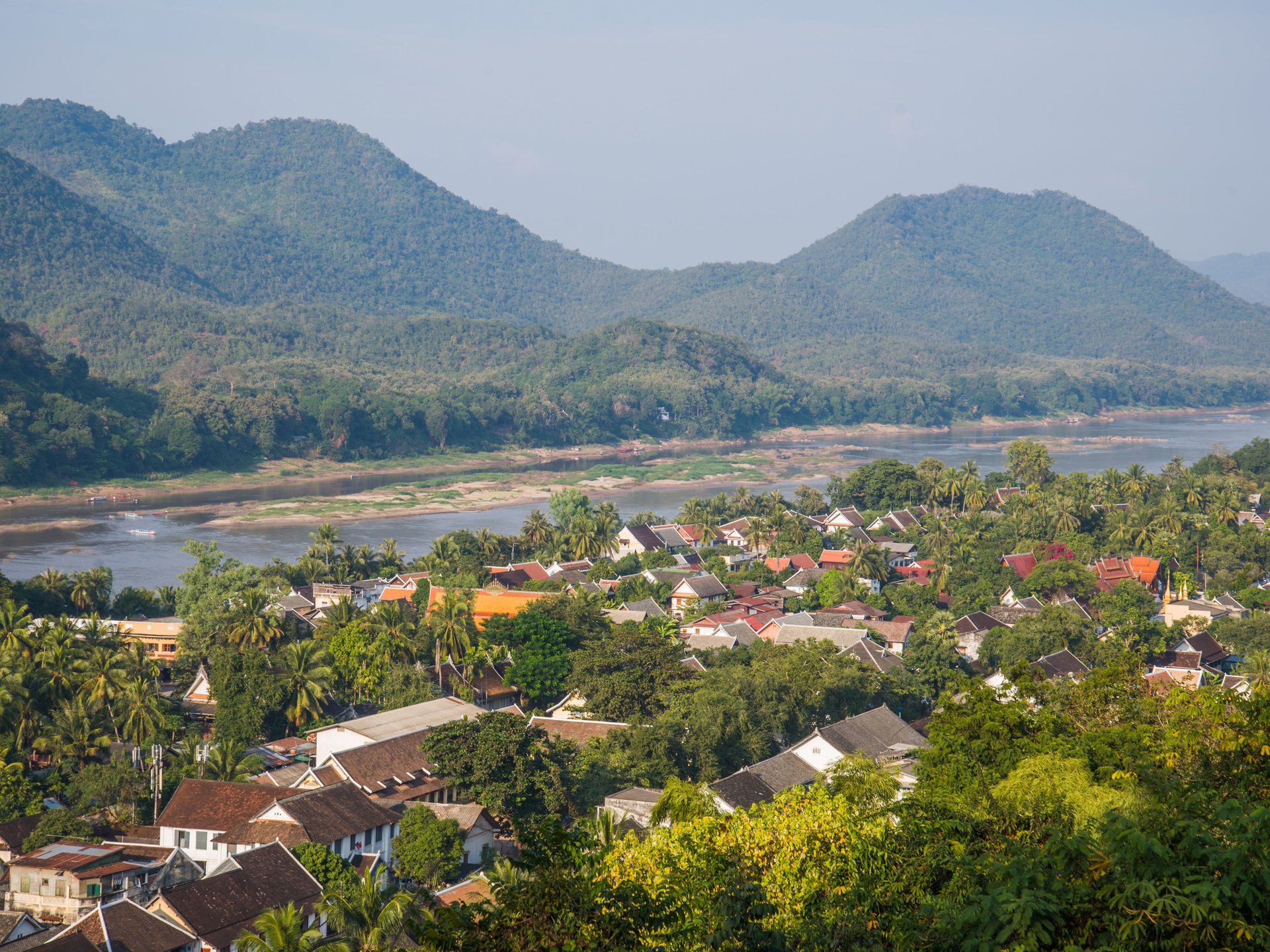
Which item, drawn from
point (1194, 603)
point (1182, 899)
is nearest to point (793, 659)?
point (1194, 603)

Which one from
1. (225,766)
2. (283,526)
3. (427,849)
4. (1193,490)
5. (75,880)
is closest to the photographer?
(75,880)

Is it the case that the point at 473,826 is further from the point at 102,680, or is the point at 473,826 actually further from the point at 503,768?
the point at 102,680

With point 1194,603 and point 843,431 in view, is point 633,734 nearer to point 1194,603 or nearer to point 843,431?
point 1194,603

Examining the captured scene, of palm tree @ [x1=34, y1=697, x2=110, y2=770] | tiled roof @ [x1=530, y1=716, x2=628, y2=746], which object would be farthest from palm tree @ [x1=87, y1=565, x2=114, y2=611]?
tiled roof @ [x1=530, y1=716, x2=628, y2=746]

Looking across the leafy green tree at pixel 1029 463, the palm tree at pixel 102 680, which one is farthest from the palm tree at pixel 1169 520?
the palm tree at pixel 102 680

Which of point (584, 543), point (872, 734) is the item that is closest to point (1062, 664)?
point (872, 734)

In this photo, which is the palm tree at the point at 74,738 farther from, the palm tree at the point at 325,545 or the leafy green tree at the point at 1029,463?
the leafy green tree at the point at 1029,463
